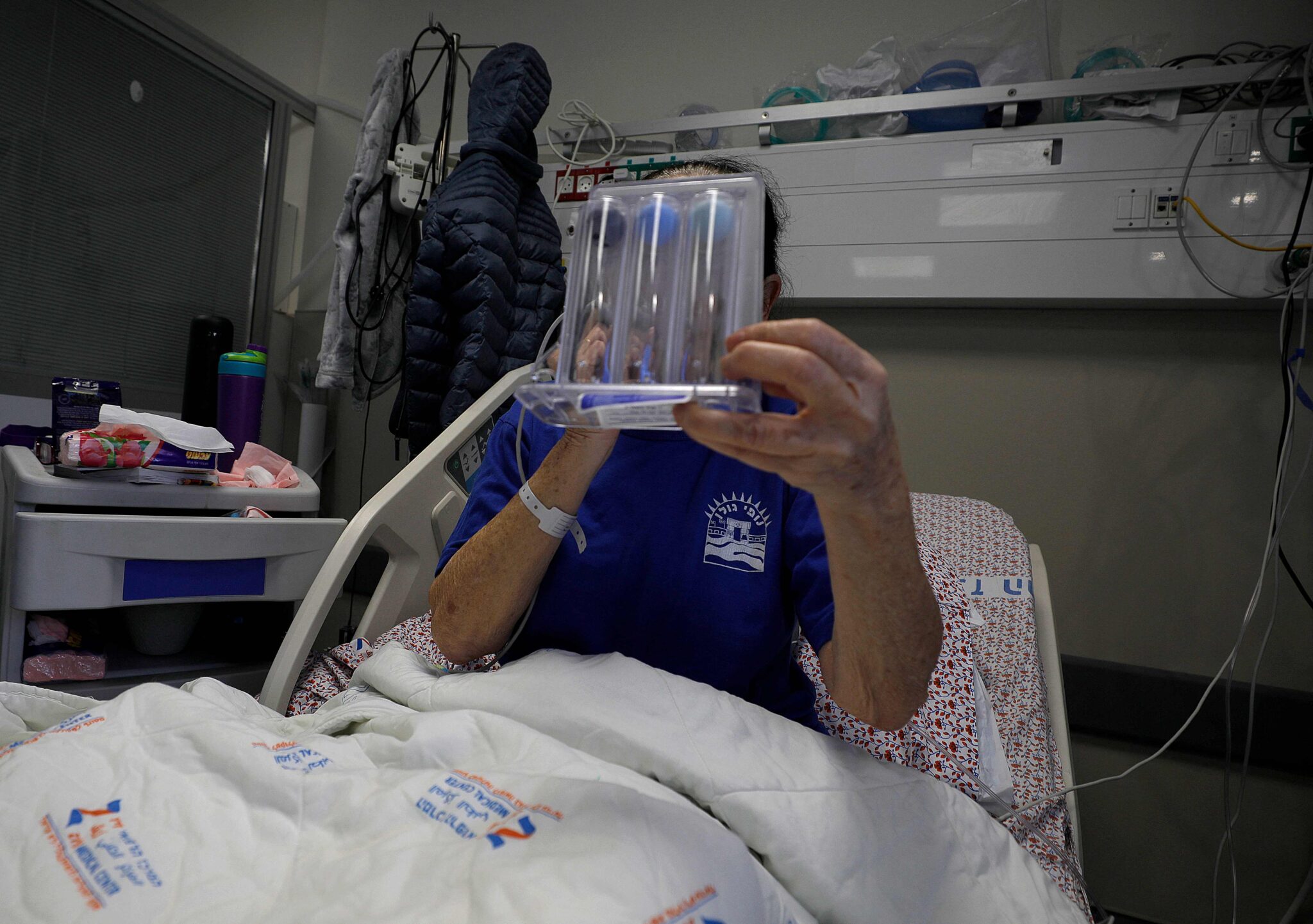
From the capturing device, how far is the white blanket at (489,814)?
50 cm

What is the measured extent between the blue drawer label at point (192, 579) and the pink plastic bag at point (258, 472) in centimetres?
14

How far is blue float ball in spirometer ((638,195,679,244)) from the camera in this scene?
0.62m

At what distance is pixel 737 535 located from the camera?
3.09 ft

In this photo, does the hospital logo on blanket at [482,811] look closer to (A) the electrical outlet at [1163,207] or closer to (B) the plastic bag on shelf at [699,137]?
(A) the electrical outlet at [1163,207]

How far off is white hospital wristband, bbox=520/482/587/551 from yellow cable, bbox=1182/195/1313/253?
160 centimetres

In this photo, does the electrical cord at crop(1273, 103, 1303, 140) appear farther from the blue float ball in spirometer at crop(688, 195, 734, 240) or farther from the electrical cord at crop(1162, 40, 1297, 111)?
the blue float ball in spirometer at crop(688, 195, 734, 240)

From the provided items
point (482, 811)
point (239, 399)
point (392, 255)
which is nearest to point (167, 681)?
point (239, 399)

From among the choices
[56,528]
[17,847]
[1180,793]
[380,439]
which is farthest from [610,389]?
[380,439]

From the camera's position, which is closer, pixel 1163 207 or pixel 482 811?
pixel 482 811

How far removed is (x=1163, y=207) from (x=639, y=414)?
1704mm

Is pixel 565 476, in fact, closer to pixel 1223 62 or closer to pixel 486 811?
pixel 486 811

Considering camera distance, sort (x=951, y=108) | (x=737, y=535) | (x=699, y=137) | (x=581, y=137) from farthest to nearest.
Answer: (x=581, y=137)
(x=699, y=137)
(x=951, y=108)
(x=737, y=535)

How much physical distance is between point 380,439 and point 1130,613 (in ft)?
7.54

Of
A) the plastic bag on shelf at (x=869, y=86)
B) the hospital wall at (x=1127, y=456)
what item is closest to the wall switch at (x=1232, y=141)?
the hospital wall at (x=1127, y=456)
